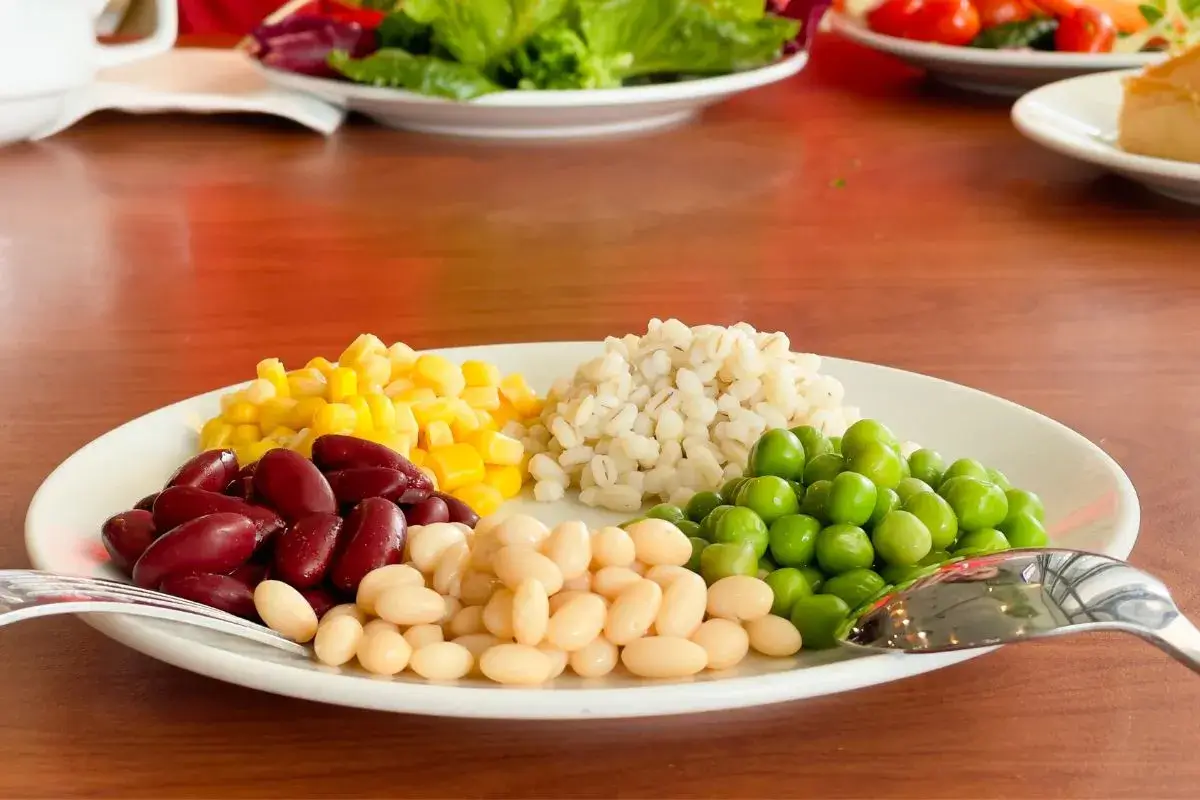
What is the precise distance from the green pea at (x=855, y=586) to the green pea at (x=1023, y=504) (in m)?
0.13

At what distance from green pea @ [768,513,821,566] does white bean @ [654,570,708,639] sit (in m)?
0.10

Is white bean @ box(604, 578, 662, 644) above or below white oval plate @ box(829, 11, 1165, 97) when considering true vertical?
above

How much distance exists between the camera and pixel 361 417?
1.13 metres

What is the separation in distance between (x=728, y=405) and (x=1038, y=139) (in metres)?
1.12

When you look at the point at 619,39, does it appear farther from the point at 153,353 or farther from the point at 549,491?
the point at 549,491

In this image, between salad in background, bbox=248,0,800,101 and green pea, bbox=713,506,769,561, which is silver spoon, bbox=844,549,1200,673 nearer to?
green pea, bbox=713,506,769,561

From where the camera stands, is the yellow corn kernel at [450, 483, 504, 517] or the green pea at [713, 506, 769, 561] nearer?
the green pea at [713, 506, 769, 561]

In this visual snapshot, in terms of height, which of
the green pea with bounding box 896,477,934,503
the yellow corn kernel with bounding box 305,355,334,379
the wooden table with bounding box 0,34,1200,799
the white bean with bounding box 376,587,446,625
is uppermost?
the white bean with bounding box 376,587,446,625

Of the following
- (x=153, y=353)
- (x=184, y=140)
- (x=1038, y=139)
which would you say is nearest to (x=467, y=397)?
(x=153, y=353)

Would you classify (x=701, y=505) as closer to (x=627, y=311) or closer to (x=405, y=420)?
(x=405, y=420)

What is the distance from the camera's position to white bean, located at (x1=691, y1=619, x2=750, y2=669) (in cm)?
80

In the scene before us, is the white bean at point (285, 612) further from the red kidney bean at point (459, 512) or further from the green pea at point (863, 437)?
the green pea at point (863, 437)

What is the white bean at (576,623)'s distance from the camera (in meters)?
0.79

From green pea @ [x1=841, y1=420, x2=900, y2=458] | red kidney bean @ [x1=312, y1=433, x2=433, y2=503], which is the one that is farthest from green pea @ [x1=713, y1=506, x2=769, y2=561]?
red kidney bean @ [x1=312, y1=433, x2=433, y2=503]
